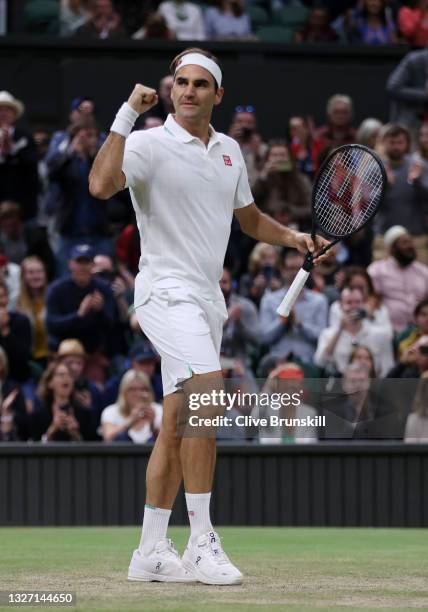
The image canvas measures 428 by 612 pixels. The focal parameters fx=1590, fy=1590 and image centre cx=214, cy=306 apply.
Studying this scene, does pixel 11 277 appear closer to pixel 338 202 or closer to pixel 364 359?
pixel 364 359

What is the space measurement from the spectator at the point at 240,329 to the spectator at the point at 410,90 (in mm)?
3552

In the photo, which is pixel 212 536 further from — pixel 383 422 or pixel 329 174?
pixel 383 422

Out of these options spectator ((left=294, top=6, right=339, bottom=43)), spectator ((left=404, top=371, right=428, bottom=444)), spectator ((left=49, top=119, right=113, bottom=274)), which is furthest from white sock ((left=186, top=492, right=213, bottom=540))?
spectator ((left=294, top=6, right=339, bottom=43))

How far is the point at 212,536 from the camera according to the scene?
5.82m

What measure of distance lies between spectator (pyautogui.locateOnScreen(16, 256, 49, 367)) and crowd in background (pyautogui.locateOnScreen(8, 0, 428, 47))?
3784 mm

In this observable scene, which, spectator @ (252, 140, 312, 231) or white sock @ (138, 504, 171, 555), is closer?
white sock @ (138, 504, 171, 555)

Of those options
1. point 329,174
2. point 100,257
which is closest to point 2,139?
point 100,257

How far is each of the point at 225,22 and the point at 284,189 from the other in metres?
3.18

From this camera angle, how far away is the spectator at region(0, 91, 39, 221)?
12812 millimetres

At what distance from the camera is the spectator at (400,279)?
40.1ft

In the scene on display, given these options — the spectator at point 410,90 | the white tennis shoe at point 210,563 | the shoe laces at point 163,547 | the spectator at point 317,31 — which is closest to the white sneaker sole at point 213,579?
the white tennis shoe at point 210,563

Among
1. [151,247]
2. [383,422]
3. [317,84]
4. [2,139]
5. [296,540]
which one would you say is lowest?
[296,540]

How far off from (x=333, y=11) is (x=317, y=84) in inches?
54.6

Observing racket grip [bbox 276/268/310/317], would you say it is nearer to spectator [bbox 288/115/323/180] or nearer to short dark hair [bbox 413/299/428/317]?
short dark hair [bbox 413/299/428/317]
